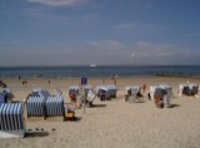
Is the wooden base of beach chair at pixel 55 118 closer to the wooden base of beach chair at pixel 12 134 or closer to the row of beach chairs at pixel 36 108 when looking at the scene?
the row of beach chairs at pixel 36 108

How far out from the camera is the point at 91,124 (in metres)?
8.86

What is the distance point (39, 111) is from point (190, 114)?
20.9ft

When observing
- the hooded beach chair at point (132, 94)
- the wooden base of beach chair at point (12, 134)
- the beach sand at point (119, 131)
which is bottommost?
the beach sand at point (119, 131)

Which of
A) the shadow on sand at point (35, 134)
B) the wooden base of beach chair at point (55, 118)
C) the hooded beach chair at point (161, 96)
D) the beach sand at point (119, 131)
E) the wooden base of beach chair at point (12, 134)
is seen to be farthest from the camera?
the hooded beach chair at point (161, 96)

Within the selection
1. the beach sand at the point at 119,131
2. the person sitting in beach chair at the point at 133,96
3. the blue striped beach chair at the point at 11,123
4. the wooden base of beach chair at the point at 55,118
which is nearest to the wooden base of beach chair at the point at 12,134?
the blue striped beach chair at the point at 11,123

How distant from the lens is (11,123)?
23.8 ft

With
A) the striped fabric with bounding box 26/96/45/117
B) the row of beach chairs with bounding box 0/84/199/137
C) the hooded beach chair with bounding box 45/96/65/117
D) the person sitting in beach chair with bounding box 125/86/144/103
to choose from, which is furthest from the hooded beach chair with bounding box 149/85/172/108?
the striped fabric with bounding box 26/96/45/117

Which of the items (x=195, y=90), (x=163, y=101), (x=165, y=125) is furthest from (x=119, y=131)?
(x=195, y=90)

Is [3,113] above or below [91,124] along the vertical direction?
above

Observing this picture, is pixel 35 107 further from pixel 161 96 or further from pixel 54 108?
pixel 161 96

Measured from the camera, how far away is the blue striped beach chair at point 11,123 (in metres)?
7.21

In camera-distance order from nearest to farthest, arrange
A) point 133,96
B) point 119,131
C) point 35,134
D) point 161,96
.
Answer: point 35,134
point 119,131
point 161,96
point 133,96

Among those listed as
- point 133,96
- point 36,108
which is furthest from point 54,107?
point 133,96

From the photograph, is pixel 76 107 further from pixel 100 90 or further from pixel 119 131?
pixel 119 131
